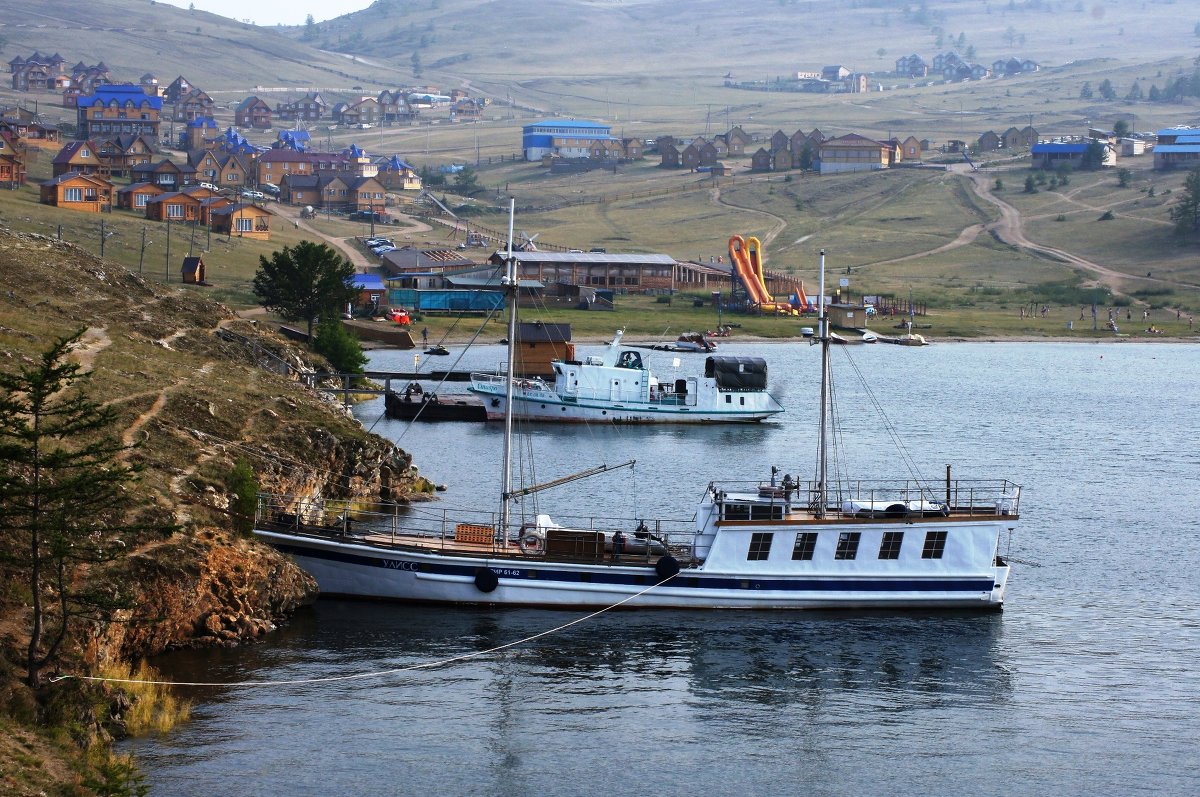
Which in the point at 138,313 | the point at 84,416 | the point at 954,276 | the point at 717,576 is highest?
the point at 954,276

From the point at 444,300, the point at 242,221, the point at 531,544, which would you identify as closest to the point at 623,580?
the point at 531,544

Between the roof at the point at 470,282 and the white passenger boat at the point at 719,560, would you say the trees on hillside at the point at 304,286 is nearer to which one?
the roof at the point at 470,282

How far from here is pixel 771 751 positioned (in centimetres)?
3700

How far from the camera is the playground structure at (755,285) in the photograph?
159 m

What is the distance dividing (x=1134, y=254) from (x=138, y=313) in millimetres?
136393

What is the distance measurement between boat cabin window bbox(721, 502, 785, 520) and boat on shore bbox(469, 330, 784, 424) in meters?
49.2

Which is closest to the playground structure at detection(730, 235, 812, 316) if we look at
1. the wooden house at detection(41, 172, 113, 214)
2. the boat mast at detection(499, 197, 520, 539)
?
the wooden house at detection(41, 172, 113, 214)

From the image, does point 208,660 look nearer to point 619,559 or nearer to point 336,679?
point 336,679

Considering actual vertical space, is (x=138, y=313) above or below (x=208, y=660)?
above

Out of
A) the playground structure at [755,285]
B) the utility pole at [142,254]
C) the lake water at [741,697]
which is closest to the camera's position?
the lake water at [741,697]

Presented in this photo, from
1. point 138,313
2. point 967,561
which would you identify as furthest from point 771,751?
point 138,313

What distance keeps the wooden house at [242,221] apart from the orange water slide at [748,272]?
165 feet

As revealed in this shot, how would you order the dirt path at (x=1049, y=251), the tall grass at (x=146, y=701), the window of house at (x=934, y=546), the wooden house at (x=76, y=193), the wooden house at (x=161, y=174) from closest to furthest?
the tall grass at (x=146, y=701), the window of house at (x=934, y=546), the wooden house at (x=76, y=193), the dirt path at (x=1049, y=251), the wooden house at (x=161, y=174)

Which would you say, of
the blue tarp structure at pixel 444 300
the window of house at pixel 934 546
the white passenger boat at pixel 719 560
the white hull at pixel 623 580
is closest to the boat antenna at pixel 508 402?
the white passenger boat at pixel 719 560
